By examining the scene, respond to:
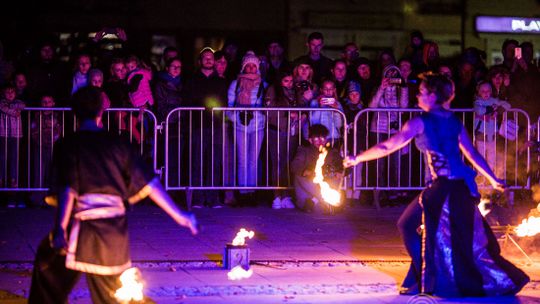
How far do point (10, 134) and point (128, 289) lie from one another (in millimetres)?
7952

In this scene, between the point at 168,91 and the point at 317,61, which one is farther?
the point at 317,61

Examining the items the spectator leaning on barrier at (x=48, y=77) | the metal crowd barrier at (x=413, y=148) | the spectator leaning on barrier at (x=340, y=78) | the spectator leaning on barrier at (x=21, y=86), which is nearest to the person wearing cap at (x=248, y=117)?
the spectator leaning on barrier at (x=340, y=78)

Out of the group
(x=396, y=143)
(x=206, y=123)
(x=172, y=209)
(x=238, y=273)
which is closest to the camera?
(x=172, y=209)

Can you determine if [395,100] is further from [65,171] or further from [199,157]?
[65,171]

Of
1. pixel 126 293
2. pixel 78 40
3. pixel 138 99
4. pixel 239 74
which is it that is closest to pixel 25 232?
pixel 138 99

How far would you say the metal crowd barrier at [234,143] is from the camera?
15.0 meters

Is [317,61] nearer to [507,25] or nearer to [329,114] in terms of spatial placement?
[329,114]

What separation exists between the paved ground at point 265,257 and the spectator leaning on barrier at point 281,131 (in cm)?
65

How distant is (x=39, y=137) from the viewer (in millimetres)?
14820

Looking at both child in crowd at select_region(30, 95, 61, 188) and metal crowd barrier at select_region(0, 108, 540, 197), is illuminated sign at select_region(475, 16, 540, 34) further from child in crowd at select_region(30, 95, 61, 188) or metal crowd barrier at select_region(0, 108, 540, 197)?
child in crowd at select_region(30, 95, 61, 188)

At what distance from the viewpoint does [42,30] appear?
64.7 ft

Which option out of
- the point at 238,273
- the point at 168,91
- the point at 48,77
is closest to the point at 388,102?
the point at 168,91

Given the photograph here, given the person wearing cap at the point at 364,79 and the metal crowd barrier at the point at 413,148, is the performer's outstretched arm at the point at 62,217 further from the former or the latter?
the person wearing cap at the point at 364,79

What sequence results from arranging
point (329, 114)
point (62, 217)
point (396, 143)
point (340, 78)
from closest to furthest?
point (62, 217) → point (396, 143) → point (329, 114) → point (340, 78)
